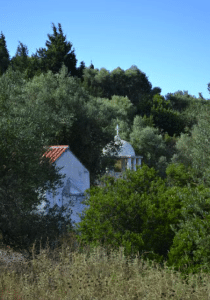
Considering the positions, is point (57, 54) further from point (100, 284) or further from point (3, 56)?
point (100, 284)

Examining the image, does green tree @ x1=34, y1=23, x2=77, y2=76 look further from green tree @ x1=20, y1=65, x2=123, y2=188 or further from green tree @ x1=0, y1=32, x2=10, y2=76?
green tree @ x1=20, y1=65, x2=123, y2=188

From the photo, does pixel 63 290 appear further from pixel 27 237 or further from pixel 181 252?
pixel 27 237

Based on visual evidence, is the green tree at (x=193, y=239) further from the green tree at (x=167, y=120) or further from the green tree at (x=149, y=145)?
the green tree at (x=167, y=120)

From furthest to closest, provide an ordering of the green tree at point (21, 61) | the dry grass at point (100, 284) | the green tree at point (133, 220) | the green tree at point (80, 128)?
the green tree at point (21, 61), the green tree at point (80, 128), the green tree at point (133, 220), the dry grass at point (100, 284)

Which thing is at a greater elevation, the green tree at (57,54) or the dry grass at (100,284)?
the green tree at (57,54)

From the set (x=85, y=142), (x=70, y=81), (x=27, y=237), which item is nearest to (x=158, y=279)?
(x=27, y=237)

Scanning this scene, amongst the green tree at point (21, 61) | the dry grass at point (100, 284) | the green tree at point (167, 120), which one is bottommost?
the dry grass at point (100, 284)

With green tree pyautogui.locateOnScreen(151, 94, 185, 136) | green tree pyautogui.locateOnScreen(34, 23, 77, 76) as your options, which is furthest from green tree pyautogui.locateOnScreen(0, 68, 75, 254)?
green tree pyautogui.locateOnScreen(151, 94, 185, 136)

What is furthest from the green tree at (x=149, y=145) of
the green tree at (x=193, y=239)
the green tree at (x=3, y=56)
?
the green tree at (x=193, y=239)

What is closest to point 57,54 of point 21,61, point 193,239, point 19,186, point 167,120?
point 21,61

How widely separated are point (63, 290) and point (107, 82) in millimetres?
58824

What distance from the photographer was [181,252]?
8086 mm

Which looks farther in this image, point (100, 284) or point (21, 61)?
point (21, 61)

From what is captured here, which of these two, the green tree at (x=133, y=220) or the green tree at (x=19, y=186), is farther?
the green tree at (x=19, y=186)
